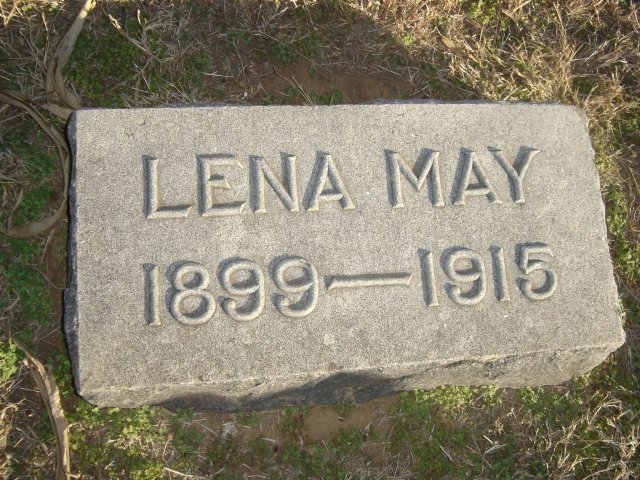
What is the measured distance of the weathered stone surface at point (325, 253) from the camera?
2.43 meters

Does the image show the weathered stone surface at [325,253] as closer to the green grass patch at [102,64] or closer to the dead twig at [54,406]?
the dead twig at [54,406]

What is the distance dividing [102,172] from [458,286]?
1.76 m

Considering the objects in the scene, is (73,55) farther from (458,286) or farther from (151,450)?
(458,286)

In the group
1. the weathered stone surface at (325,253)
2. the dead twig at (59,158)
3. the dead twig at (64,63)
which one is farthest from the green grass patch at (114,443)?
the dead twig at (64,63)

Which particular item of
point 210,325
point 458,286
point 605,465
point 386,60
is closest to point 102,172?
point 210,325

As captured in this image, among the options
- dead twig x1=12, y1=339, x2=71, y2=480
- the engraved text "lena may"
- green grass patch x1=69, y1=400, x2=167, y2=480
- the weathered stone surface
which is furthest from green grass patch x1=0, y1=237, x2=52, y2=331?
the engraved text "lena may"

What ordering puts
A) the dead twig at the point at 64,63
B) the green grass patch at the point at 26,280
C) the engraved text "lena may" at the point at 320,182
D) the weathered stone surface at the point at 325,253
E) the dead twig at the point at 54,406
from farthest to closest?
the dead twig at the point at 64,63, the green grass patch at the point at 26,280, the dead twig at the point at 54,406, the engraved text "lena may" at the point at 320,182, the weathered stone surface at the point at 325,253

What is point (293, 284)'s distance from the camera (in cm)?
250

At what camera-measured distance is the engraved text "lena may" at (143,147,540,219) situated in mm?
2549

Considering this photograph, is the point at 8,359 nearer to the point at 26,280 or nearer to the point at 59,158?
the point at 26,280

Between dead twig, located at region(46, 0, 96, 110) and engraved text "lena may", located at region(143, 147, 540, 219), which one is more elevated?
dead twig, located at region(46, 0, 96, 110)

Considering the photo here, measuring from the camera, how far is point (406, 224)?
2.64 m

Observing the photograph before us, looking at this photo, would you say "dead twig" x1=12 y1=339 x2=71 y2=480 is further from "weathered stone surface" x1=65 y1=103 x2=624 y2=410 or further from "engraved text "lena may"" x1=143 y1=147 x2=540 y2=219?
"engraved text "lena may"" x1=143 y1=147 x2=540 y2=219

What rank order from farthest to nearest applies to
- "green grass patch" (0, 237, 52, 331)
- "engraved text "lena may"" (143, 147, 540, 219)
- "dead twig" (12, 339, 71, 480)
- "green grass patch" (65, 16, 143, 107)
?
"green grass patch" (65, 16, 143, 107) < "green grass patch" (0, 237, 52, 331) < "dead twig" (12, 339, 71, 480) < "engraved text "lena may"" (143, 147, 540, 219)
